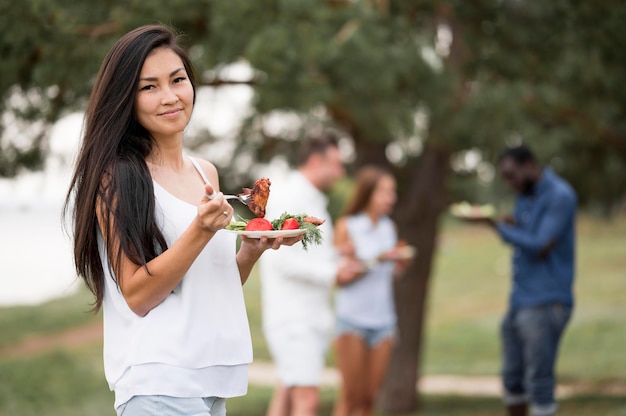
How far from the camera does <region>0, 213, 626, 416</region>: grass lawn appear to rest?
1138 cm

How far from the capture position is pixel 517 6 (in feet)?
26.7

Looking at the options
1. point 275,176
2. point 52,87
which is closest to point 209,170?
point 52,87

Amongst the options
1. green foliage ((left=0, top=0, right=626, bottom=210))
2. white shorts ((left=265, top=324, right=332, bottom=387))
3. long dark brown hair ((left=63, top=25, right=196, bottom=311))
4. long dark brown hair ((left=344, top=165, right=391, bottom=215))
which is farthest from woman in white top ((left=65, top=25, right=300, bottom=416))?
long dark brown hair ((left=344, top=165, right=391, bottom=215))

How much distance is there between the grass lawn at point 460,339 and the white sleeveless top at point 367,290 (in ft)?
8.11

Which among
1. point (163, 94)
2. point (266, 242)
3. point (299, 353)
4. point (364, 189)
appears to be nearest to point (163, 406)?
point (266, 242)

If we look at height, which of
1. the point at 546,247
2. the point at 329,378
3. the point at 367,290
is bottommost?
the point at 329,378

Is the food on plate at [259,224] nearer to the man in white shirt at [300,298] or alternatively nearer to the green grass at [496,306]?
A: the man in white shirt at [300,298]

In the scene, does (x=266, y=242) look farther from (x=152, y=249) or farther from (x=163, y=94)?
(x=163, y=94)

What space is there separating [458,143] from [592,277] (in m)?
15.5

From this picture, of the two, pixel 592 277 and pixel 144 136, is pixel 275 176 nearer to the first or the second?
pixel 144 136

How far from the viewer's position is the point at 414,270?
10.5 meters

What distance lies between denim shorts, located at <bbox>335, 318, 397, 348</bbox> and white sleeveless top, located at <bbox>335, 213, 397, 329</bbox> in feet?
0.08

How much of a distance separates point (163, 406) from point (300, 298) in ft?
11.3

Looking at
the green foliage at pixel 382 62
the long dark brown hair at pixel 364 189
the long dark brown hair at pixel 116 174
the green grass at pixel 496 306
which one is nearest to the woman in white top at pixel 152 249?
the long dark brown hair at pixel 116 174
